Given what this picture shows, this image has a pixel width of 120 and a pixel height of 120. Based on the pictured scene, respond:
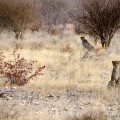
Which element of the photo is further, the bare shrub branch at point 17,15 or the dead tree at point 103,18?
the bare shrub branch at point 17,15

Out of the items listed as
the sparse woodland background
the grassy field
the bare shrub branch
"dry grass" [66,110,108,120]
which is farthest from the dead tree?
"dry grass" [66,110,108,120]

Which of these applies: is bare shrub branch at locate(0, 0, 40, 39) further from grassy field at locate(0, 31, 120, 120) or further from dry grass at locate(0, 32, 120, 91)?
dry grass at locate(0, 32, 120, 91)

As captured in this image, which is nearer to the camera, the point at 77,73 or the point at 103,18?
the point at 77,73

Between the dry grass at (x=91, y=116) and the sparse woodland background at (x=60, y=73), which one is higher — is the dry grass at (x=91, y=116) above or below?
below

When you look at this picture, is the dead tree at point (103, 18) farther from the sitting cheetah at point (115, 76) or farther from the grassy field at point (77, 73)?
the sitting cheetah at point (115, 76)

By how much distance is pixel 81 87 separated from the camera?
1055 centimetres

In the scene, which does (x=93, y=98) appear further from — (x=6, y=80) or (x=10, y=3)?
(x=10, y=3)

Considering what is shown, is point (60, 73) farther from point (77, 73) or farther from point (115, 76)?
point (115, 76)

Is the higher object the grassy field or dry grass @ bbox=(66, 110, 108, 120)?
the grassy field

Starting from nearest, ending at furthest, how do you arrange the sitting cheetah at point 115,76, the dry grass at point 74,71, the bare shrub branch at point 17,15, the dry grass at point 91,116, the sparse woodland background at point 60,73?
the dry grass at point 91,116 → the sparse woodland background at point 60,73 → the sitting cheetah at point 115,76 → the dry grass at point 74,71 → the bare shrub branch at point 17,15

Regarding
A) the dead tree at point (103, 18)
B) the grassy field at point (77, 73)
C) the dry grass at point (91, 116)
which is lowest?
the dry grass at point (91, 116)

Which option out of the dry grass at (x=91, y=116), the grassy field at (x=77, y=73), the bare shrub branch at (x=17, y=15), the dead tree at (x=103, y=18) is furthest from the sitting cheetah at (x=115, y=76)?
the bare shrub branch at (x=17, y=15)

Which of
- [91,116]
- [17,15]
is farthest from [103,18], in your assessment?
[91,116]

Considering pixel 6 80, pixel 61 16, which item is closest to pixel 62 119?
pixel 6 80
